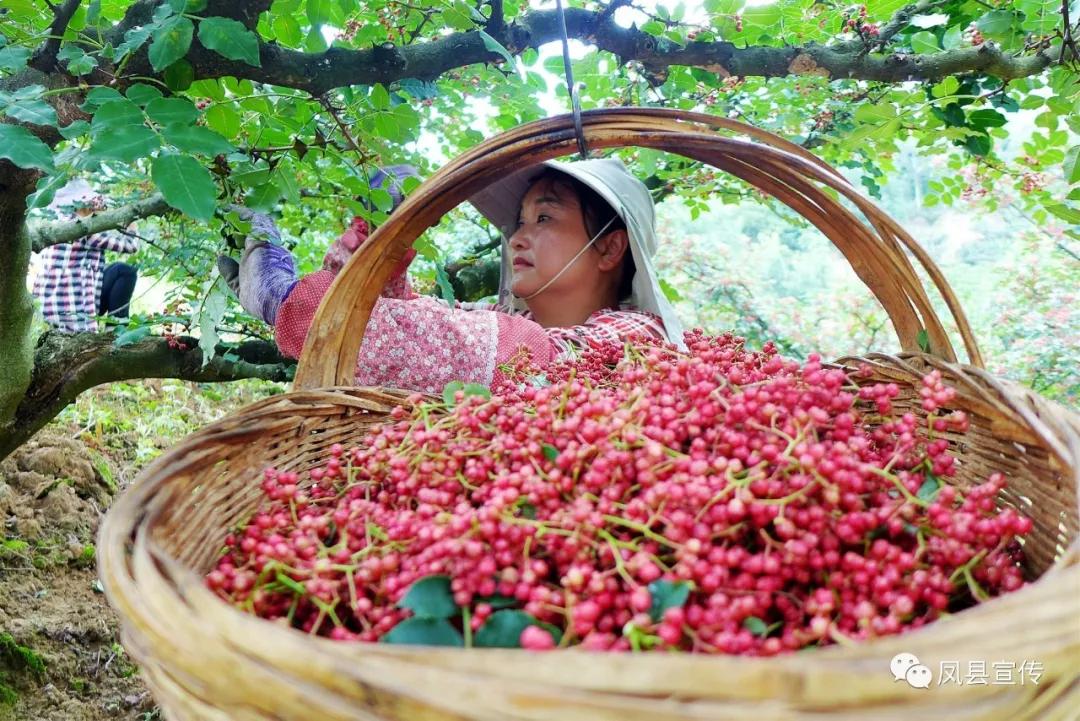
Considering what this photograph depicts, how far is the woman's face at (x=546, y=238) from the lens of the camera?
169cm

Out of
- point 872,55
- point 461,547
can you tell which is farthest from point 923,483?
point 872,55

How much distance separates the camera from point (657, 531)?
629mm

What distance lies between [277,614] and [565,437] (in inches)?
12.0

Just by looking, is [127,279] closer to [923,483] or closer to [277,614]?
[277,614]

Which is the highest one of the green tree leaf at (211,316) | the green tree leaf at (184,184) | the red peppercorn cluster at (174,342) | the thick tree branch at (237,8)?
the thick tree branch at (237,8)

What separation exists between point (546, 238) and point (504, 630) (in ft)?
4.06

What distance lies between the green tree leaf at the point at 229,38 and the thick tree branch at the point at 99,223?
1090mm

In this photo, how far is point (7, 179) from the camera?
4.02 ft

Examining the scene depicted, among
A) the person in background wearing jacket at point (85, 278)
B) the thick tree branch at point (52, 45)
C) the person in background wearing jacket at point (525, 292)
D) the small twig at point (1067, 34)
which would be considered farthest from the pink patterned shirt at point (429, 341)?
the person in background wearing jacket at point (85, 278)

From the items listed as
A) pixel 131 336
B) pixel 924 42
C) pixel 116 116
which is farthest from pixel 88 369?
pixel 924 42

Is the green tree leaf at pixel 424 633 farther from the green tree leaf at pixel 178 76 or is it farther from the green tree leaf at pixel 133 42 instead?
the green tree leaf at pixel 178 76

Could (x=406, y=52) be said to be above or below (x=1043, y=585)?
above

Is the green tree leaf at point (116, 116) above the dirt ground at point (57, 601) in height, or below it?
above

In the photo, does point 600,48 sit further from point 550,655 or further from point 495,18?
point 550,655
